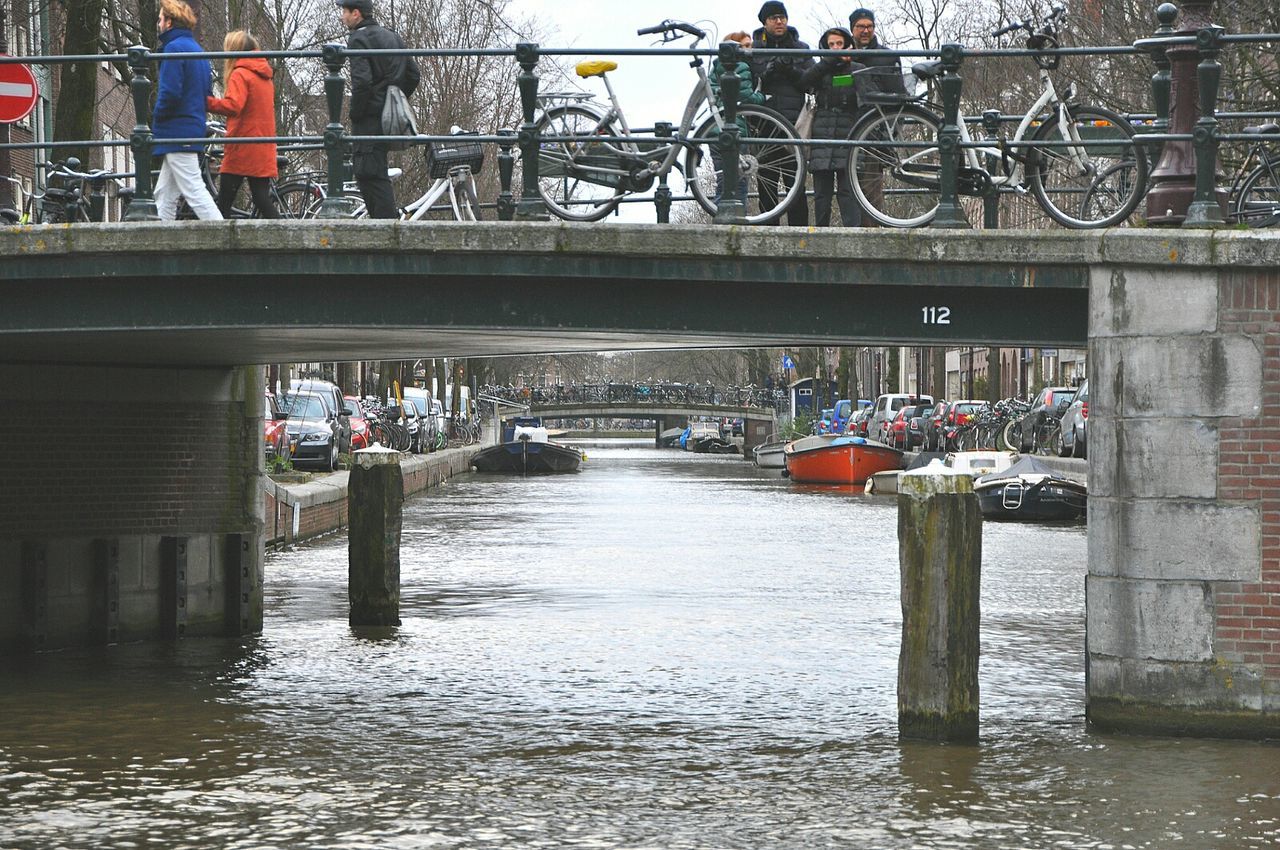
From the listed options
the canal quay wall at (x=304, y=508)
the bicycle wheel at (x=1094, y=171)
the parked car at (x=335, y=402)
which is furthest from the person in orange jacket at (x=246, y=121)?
the parked car at (x=335, y=402)

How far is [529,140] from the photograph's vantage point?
12.2m

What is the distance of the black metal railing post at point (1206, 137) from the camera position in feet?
39.0

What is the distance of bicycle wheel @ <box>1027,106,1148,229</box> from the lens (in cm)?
1276

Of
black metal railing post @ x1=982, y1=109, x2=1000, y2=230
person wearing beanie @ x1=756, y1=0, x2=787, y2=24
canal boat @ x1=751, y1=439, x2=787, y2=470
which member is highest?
person wearing beanie @ x1=756, y1=0, x2=787, y2=24

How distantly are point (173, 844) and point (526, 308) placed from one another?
413 cm

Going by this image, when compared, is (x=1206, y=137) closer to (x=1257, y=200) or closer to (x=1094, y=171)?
(x=1094, y=171)

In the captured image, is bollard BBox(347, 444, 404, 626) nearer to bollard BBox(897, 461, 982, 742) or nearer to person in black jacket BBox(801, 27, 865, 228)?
person in black jacket BBox(801, 27, 865, 228)

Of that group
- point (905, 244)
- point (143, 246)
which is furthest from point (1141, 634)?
point (143, 246)

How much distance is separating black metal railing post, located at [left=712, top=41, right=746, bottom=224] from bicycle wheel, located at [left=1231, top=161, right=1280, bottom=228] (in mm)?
3452

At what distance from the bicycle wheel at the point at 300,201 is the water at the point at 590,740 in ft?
12.0

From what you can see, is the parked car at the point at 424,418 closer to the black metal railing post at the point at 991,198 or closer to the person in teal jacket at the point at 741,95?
the person in teal jacket at the point at 741,95

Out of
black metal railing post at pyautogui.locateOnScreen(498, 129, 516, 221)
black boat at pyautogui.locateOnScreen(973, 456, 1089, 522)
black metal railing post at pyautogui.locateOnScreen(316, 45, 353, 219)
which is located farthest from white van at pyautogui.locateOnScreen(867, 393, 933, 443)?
black metal railing post at pyautogui.locateOnScreen(316, 45, 353, 219)

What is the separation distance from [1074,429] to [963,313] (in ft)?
83.9

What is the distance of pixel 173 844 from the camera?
406 inches
